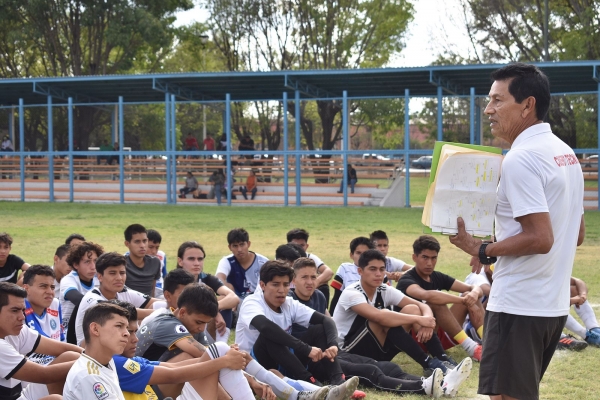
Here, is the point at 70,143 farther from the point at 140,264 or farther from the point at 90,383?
the point at 90,383

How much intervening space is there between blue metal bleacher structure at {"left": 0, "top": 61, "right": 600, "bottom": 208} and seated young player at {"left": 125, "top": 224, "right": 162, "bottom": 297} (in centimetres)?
1829

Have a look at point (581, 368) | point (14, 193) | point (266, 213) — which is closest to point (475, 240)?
point (581, 368)

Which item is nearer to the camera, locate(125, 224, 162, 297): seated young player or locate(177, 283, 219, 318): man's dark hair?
locate(177, 283, 219, 318): man's dark hair

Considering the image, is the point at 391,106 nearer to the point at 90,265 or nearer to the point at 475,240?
the point at 90,265

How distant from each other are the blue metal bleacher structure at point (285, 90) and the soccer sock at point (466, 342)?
18.5m

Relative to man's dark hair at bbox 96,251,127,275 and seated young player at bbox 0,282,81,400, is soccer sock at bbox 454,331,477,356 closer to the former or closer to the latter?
man's dark hair at bbox 96,251,127,275

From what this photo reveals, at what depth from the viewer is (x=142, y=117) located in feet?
163

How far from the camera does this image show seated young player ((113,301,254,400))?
15.8 feet

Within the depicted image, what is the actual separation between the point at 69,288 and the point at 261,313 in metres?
1.80

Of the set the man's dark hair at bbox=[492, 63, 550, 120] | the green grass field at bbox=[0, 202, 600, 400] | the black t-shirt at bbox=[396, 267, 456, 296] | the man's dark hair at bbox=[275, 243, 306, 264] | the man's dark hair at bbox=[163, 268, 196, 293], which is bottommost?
the green grass field at bbox=[0, 202, 600, 400]

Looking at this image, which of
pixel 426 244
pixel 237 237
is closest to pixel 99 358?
pixel 426 244

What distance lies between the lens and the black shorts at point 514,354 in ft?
12.3

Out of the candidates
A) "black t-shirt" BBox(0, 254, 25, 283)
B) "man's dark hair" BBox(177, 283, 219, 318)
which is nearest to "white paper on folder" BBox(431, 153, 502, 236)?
"man's dark hair" BBox(177, 283, 219, 318)

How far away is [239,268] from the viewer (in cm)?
929
